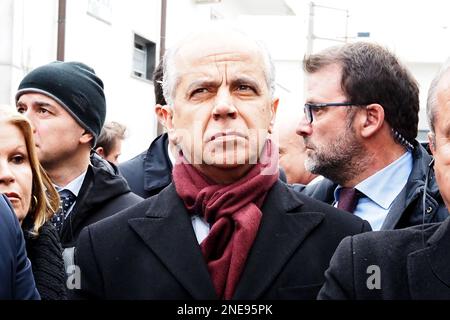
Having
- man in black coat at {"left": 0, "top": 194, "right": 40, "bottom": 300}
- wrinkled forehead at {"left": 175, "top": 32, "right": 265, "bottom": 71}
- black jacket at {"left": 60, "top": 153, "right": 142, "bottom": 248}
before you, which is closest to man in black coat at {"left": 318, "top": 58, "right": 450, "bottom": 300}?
wrinkled forehead at {"left": 175, "top": 32, "right": 265, "bottom": 71}

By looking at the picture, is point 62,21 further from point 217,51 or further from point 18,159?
point 217,51

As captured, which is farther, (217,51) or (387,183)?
(387,183)

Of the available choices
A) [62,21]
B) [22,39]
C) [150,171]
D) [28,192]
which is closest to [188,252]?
[28,192]

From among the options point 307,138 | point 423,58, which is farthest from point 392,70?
point 423,58

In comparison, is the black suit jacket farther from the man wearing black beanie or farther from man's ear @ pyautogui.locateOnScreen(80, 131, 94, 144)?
man's ear @ pyautogui.locateOnScreen(80, 131, 94, 144)

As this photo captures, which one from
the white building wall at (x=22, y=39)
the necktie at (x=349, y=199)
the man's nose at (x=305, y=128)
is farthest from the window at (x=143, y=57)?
the necktie at (x=349, y=199)

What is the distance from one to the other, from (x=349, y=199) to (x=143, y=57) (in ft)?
31.4

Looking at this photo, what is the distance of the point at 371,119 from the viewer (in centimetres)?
343

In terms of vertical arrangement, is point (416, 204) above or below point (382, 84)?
below

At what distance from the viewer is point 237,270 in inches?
92.8

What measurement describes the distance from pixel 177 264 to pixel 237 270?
192 mm

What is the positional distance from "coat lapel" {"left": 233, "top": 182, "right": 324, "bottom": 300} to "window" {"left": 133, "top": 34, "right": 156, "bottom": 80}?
382 inches

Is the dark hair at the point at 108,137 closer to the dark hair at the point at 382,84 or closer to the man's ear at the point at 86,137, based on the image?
the man's ear at the point at 86,137
